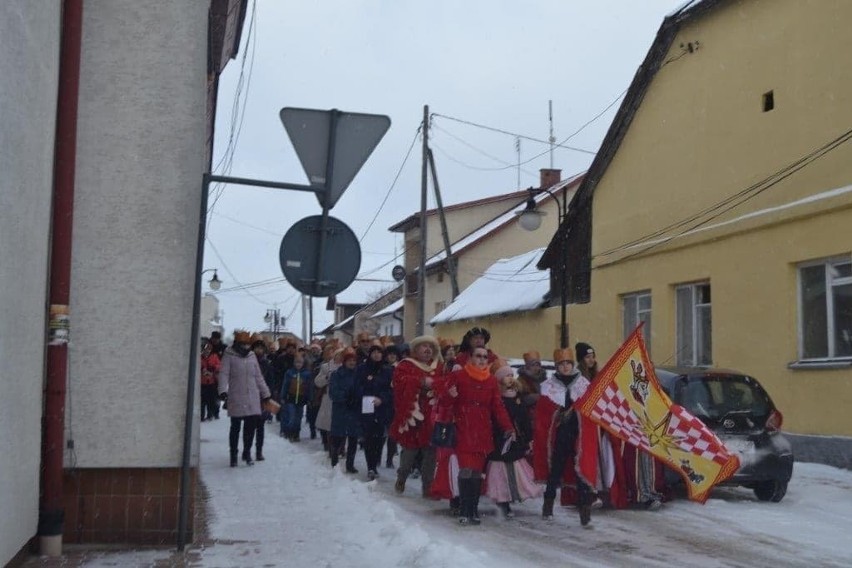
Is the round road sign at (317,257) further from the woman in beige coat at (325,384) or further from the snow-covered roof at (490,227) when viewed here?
the snow-covered roof at (490,227)

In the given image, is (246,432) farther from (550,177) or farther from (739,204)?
(550,177)

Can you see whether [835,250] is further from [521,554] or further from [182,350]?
[182,350]

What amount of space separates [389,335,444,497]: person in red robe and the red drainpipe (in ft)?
16.0

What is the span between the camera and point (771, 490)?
10922 millimetres

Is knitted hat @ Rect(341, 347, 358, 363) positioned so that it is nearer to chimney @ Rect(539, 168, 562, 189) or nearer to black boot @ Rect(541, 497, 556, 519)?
black boot @ Rect(541, 497, 556, 519)

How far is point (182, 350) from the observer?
7359 millimetres

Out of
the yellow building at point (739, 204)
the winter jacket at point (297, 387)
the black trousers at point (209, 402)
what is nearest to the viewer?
the yellow building at point (739, 204)

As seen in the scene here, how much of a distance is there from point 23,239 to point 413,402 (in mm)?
5859

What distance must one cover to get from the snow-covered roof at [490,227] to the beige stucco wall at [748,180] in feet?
66.5

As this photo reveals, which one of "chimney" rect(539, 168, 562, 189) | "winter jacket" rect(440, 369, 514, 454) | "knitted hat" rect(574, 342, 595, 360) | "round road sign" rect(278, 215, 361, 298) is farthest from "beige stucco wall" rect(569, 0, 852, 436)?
"chimney" rect(539, 168, 562, 189)

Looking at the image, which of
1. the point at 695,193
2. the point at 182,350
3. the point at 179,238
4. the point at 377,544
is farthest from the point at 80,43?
the point at 695,193

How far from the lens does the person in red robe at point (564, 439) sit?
979 centimetres

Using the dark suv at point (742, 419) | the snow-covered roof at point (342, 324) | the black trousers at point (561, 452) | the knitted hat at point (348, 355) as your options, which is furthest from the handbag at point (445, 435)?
the snow-covered roof at point (342, 324)

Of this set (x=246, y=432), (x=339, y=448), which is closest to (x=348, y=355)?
(x=339, y=448)
